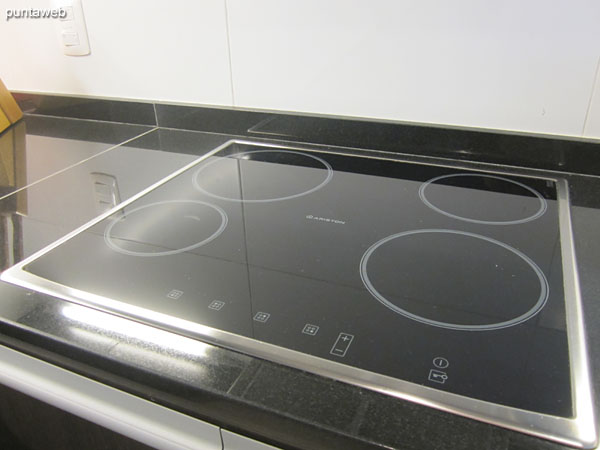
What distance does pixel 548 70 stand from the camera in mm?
728

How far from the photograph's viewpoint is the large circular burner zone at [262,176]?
79 centimetres

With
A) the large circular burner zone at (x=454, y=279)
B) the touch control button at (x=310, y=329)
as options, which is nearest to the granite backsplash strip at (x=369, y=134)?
the large circular burner zone at (x=454, y=279)

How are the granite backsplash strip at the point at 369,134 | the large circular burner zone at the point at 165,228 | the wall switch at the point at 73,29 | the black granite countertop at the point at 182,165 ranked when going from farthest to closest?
the wall switch at the point at 73,29 → the granite backsplash strip at the point at 369,134 → the large circular burner zone at the point at 165,228 → the black granite countertop at the point at 182,165

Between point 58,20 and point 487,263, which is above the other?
point 58,20

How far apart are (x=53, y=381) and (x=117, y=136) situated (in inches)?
26.7

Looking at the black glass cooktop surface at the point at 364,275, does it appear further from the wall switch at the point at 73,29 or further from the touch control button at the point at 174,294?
the wall switch at the point at 73,29

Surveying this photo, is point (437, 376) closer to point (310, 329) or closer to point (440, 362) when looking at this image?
A: point (440, 362)

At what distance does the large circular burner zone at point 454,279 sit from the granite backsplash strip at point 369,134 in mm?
245

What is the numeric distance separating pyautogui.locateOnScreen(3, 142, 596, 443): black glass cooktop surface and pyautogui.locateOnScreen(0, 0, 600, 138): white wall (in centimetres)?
12

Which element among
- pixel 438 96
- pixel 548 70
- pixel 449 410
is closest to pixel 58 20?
pixel 438 96

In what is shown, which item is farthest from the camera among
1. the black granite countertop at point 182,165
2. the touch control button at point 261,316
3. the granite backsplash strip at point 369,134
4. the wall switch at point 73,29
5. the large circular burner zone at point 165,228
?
the wall switch at point 73,29

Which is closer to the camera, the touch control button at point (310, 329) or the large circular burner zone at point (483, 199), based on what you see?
the touch control button at point (310, 329)

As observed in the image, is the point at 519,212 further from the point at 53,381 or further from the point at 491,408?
the point at 53,381

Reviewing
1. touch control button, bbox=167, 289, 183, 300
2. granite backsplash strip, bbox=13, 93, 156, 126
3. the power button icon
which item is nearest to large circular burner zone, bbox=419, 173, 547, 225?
the power button icon
